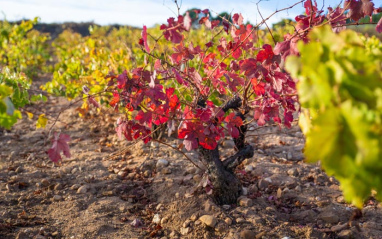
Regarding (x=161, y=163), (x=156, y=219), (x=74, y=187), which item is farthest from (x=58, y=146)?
(x=161, y=163)

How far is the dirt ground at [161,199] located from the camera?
2.35m

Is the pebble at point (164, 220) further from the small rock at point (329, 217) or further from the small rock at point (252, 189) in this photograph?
the small rock at point (329, 217)

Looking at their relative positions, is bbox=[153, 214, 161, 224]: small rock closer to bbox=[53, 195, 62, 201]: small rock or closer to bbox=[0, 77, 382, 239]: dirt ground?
bbox=[0, 77, 382, 239]: dirt ground

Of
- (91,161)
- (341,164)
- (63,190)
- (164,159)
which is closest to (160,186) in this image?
(164,159)

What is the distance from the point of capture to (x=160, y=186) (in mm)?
2936

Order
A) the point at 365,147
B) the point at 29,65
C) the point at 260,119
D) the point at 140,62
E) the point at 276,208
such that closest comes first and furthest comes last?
the point at 365,147
the point at 260,119
the point at 276,208
the point at 140,62
the point at 29,65

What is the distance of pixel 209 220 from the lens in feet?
7.50

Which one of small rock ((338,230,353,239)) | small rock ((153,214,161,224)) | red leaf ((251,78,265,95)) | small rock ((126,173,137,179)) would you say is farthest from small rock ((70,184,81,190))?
small rock ((338,230,353,239))

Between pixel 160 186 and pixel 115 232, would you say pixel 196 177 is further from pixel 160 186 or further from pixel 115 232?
pixel 115 232

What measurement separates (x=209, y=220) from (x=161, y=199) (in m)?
0.57

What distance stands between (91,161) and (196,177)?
4.21ft

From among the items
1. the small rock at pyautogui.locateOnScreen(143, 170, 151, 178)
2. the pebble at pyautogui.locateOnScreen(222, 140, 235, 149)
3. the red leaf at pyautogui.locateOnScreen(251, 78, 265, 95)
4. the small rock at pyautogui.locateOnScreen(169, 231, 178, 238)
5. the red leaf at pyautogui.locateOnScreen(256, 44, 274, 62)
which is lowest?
the small rock at pyautogui.locateOnScreen(169, 231, 178, 238)

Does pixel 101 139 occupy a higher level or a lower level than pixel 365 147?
lower

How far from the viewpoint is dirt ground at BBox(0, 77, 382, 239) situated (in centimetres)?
235
